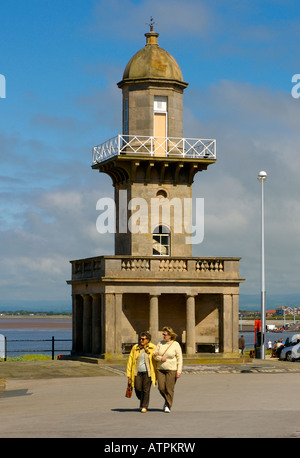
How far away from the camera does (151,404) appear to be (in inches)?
909

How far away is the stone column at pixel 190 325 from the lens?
40.0m

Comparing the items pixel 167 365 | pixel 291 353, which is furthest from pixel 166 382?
pixel 291 353

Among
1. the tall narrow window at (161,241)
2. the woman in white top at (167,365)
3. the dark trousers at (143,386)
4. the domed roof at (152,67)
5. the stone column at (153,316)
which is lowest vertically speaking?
the dark trousers at (143,386)

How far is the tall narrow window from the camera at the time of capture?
43.0 meters

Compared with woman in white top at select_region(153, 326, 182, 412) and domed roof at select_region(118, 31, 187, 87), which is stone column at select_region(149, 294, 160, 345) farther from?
woman in white top at select_region(153, 326, 182, 412)

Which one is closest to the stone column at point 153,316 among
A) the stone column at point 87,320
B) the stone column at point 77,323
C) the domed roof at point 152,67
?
the stone column at point 87,320

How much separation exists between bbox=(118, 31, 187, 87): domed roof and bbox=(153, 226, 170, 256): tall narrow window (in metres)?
6.94

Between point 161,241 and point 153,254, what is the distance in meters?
0.74

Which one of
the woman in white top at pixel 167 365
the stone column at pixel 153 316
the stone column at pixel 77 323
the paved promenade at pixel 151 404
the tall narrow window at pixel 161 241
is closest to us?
the paved promenade at pixel 151 404

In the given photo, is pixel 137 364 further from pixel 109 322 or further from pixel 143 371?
pixel 109 322

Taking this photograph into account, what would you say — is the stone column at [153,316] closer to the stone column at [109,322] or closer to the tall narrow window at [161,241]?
the stone column at [109,322]

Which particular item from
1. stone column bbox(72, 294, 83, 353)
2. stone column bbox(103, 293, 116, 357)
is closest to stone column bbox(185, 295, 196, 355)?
stone column bbox(103, 293, 116, 357)

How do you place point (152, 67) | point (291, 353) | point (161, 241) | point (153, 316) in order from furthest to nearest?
1. point (161, 241)
2. point (152, 67)
3. point (291, 353)
4. point (153, 316)

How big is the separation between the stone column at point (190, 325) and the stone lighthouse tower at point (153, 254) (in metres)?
0.04
